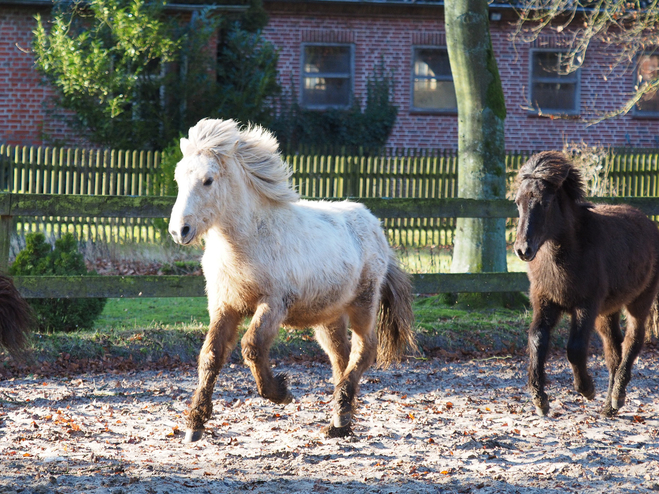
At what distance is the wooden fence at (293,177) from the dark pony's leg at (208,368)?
8.49 metres

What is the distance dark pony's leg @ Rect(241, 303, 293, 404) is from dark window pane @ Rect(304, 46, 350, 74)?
51.6ft

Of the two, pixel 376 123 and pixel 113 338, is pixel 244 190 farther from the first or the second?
pixel 376 123

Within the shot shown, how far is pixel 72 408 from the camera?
5.58 m

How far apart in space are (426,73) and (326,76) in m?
2.68

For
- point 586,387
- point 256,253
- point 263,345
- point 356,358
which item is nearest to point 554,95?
point 586,387

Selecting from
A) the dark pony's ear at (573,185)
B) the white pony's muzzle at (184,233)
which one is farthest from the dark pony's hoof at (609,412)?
the white pony's muzzle at (184,233)

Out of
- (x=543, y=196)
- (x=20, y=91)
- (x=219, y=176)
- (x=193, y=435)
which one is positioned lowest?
(x=193, y=435)

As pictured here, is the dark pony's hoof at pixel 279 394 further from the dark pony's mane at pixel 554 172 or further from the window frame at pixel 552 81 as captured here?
the window frame at pixel 552 81

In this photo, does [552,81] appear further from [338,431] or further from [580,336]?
[338,431]

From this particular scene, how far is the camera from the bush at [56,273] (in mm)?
7672

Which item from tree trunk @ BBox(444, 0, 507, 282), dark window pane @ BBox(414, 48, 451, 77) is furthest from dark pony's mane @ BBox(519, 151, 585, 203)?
dark window pane @ BBox(414, 48, 451, 77)

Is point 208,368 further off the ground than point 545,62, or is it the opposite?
point 545,62

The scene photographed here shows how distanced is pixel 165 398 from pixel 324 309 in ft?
6.14

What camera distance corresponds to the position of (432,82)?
776 inches
